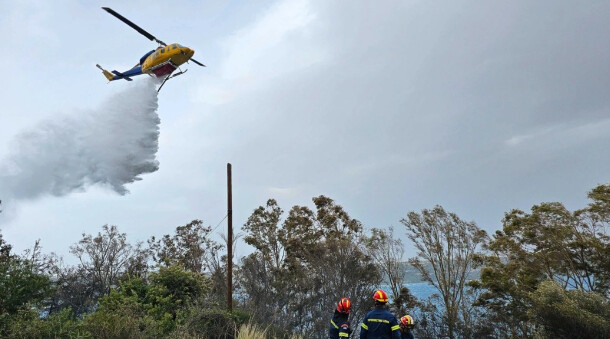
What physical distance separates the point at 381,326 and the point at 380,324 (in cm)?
4

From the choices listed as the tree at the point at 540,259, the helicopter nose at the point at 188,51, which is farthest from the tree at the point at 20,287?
the tree at the point at 540,259

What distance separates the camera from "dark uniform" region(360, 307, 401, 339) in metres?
7.05

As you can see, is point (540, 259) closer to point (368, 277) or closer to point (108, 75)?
point (368, 277)

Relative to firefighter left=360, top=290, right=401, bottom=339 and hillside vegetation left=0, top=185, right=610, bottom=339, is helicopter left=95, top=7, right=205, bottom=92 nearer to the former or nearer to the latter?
hillside vegetation left=0, top=185, right=610, bottom=339

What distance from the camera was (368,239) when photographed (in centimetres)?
3444

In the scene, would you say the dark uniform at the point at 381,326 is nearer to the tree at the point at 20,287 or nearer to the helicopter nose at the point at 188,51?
the tree at the point at 20,287

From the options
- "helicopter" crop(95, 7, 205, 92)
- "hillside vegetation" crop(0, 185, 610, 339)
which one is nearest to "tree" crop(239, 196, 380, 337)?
"hillside vegetation" crop(0, 185, 610, 339)

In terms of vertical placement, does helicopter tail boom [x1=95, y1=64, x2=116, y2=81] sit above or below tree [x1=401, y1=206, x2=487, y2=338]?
above

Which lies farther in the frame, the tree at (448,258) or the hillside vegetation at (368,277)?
the tree at (448,258)

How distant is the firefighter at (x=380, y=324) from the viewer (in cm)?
706

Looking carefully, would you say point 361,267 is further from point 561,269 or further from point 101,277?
point 101,277

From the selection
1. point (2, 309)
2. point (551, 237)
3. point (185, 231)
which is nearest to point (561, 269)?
point (551, 237)

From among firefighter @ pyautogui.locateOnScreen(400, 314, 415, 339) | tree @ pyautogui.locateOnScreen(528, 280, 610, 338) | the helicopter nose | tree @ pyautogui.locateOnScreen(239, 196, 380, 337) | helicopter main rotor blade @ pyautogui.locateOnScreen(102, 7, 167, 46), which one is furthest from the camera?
tree @ pyautogui.locateOnScreen(239, 196, 380, 337)

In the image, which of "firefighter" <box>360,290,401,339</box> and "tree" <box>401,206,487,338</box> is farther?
"tree" <box>401,206,487,338</box>
